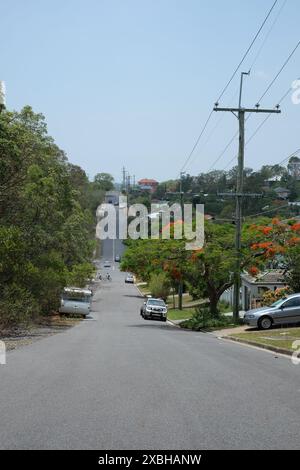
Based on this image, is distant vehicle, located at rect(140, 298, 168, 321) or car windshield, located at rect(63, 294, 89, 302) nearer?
car windshield, located at rect(63, 294, 89, 302)

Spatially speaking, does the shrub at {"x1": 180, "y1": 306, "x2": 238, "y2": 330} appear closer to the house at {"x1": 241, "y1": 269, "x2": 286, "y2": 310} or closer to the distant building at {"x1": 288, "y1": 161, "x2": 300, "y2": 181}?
the house at {"x1": 241, "y1": 269, "x2": 286, "y2": 310}

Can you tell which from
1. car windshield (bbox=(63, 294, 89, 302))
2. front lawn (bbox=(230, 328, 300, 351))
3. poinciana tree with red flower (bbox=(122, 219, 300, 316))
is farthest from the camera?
car windshield (bbox=(63, 294, 89, 302))

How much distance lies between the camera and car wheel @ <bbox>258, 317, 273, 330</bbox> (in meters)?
32.1

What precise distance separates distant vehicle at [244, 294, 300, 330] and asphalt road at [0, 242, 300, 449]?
14521 mm

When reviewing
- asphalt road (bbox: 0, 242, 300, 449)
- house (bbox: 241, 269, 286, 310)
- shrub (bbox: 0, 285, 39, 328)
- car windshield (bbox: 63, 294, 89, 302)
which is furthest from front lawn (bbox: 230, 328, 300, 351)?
house (bbox: 241, 269, 286, 310)

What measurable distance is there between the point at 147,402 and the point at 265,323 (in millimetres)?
23097

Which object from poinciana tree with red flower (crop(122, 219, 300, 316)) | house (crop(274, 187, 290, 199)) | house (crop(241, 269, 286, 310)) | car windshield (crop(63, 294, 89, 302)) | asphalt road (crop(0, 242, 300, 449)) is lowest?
asphalt road (crop(0, 242, 300, 449))

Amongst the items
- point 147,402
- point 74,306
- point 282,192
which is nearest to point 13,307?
point 74,306

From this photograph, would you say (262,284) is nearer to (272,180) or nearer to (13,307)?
(272,180)

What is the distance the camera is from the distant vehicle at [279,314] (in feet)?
104

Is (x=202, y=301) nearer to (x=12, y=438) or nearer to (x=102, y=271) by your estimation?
(x=102, y=271)

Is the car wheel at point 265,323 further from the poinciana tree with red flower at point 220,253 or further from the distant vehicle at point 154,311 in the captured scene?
the distant vehicle at point 154,311

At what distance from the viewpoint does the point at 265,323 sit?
3219 centimetres

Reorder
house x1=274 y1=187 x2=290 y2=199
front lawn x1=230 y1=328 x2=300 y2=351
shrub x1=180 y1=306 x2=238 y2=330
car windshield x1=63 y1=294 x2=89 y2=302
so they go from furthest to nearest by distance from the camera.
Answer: house x1=274 y1=187 x2=290 y2=199, car windshield x1=63 y1=294 x2=89 y2=302, shrub x1=180 y1=306 x2=238 y2=330, front lawn x1=230 y1=328 x2=300 y2=351
